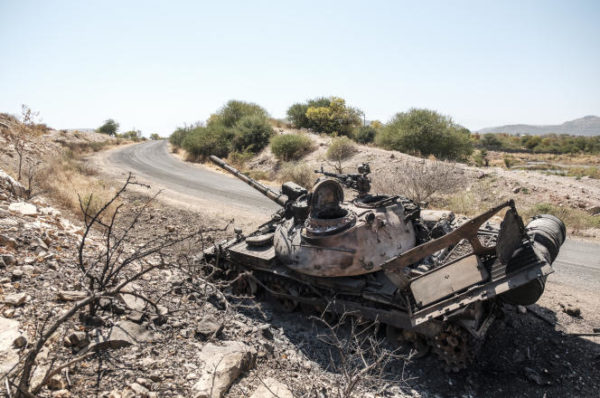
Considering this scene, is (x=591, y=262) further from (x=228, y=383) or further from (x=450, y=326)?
(x=228, y=383)

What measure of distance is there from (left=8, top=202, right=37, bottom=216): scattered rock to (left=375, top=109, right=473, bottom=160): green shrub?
69.2ft

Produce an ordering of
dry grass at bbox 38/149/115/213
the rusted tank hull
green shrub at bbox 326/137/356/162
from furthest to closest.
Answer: green shrub at bbox 326/137/356/162, dry grass at bbox 38/149/115/213, the rusted tank hull

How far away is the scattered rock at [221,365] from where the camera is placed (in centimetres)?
452

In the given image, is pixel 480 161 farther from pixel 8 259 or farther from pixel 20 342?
pixel 20 342

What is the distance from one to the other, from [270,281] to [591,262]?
883 cm

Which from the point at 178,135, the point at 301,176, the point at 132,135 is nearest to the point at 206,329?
the point at 301,176

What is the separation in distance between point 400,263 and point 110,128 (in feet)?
189

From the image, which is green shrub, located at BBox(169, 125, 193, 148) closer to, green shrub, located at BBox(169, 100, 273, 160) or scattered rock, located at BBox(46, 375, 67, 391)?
green shrub, located at BBox(169, 100, 273, 160)

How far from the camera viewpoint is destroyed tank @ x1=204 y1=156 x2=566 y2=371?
5.25 meters

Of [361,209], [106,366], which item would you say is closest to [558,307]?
[361,209]

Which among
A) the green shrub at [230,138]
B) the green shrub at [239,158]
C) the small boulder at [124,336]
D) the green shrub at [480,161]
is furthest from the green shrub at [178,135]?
the small boulder at [124,336]

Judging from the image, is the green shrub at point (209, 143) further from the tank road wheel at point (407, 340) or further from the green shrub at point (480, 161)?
the tank road wheel at point (407, 340)

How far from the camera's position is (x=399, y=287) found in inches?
223

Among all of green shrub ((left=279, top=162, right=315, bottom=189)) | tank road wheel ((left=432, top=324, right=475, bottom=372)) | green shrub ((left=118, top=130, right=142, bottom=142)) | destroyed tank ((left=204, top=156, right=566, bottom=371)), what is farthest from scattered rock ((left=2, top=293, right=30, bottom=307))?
green shrub ((left=118, top=130, right=142, bottom=142))
